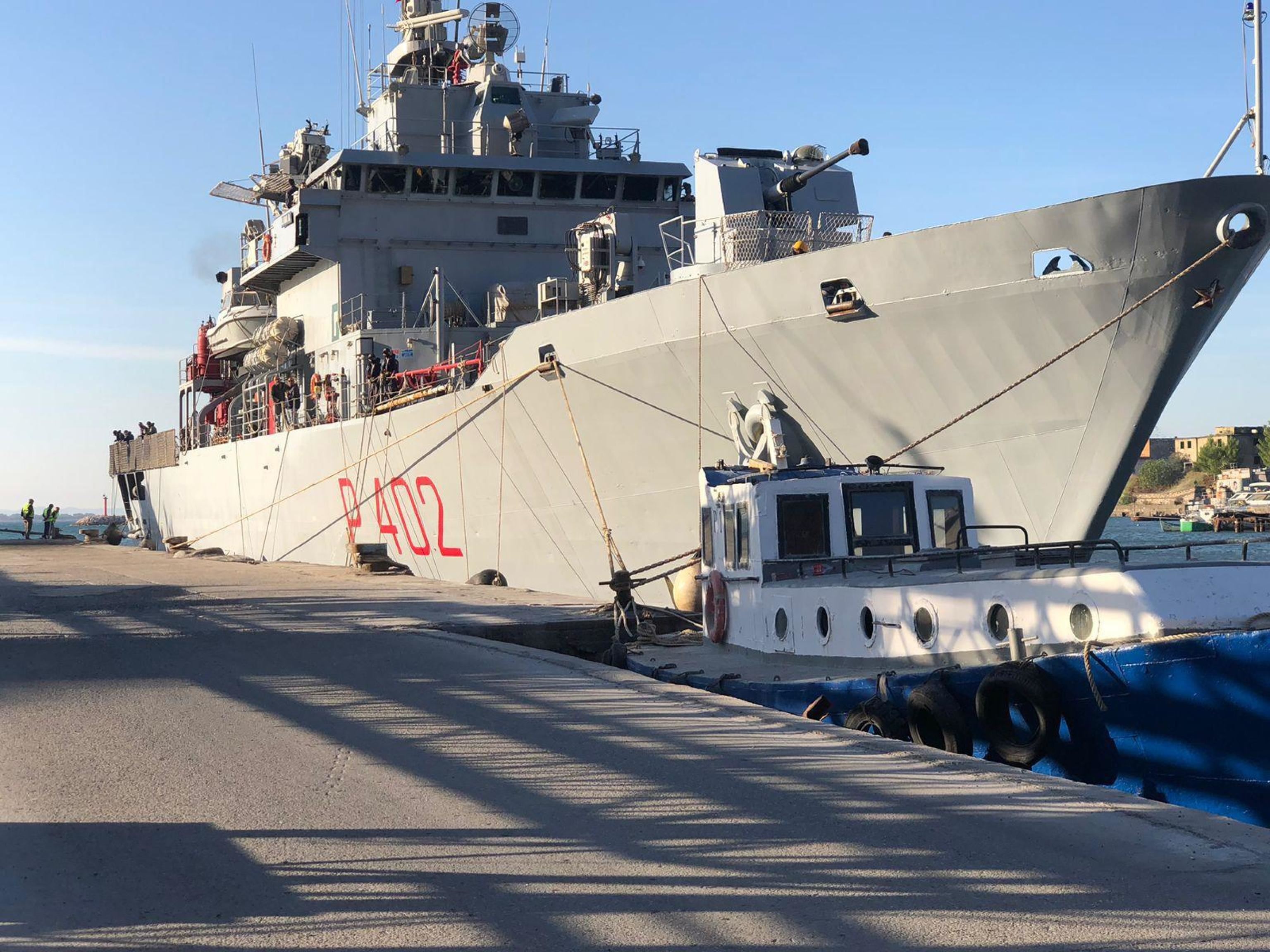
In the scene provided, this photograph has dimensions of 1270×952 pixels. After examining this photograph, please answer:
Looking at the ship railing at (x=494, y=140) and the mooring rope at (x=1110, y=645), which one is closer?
the mooring rope at (x=1110, y=645)

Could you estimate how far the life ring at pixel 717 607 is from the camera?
11398mm

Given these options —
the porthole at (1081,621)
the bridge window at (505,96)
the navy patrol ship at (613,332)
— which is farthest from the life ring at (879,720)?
the bridge window at (505,96)

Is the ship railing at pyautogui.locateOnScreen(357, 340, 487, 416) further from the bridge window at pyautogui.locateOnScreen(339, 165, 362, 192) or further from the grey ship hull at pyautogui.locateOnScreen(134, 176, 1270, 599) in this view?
the bridge window at pyautogui.locateOnScreen(339, 165, 362, 192)

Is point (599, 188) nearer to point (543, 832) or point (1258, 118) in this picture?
point (1258, 118)

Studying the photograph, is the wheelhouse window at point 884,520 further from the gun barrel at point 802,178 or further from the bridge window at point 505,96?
the bridge window at point 505,96

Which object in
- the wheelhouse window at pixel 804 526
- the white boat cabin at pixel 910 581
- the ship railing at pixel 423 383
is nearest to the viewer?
the white boat cabin at pixel 910 581

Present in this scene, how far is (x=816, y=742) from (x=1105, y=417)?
280 inches

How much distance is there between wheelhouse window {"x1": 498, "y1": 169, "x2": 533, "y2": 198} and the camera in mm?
25000

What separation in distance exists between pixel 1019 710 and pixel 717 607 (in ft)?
12.9

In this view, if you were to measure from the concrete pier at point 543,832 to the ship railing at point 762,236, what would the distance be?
7.88 metres

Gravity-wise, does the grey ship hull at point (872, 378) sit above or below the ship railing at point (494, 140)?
below

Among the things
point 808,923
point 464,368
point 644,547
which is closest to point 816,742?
point 808,923

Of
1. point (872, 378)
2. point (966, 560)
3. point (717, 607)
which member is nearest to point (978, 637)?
point (966, 560)

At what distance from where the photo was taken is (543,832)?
5.56m
